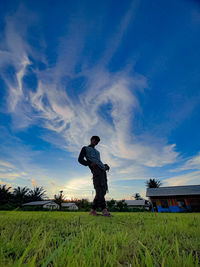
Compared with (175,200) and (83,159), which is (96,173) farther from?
(175,200)

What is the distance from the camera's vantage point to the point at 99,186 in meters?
3.64

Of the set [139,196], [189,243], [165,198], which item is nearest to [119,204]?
[165,198]

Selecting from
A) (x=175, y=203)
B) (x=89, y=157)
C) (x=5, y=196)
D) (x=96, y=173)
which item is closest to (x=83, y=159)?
(x=89, y=157)

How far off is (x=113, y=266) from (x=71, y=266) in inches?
7.4

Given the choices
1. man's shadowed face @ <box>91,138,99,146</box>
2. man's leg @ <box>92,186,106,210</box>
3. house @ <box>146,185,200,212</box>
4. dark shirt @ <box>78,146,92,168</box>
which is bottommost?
man's leg @ <box>92,186,106,210</box>


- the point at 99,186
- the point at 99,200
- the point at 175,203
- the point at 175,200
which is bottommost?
the point at 99,200

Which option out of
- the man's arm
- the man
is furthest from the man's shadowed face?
the man's arm

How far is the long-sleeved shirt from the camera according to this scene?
3.91 metres

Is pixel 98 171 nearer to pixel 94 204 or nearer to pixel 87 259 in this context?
pixel 94 204

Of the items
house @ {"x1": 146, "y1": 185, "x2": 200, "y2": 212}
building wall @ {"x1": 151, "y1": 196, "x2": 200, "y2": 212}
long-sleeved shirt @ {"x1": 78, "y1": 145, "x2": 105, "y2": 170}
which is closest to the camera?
long-sleeved shirt @ {"x1": 78, "y1": 145, "x2": 105, "y2": 170}

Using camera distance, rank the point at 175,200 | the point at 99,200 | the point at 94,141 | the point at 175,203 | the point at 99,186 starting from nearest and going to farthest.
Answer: the point at 99,200
the point at 99,186
the point at 94,141
the point at 175,203
the point at 175,200

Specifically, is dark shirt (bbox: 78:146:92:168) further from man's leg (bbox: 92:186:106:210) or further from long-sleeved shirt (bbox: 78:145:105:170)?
man's leg (bbox: 92:186:106:210)

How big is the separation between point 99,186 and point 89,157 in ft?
2.67

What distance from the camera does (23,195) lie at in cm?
5350
